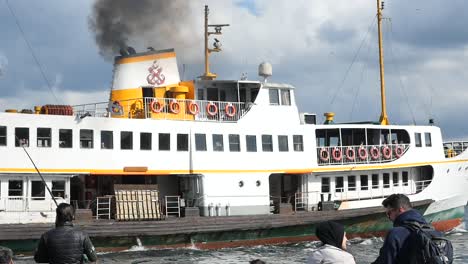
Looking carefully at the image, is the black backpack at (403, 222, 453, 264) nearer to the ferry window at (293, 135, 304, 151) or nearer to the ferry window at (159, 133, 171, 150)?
the ferry window at (159, 133, 171, 150)

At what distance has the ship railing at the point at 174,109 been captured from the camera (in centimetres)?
2273

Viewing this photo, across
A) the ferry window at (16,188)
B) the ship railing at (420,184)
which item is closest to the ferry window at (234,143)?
the ferry window at (16,188)

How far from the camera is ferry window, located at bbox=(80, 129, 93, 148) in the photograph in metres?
21.3

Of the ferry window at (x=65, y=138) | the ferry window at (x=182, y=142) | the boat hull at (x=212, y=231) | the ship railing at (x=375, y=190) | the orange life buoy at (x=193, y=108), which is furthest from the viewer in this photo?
the ship railing at (x=375, y=190)

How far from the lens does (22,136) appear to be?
67.1ft

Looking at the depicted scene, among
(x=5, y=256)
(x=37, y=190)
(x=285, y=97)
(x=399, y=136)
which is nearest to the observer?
(x=5, y=256)

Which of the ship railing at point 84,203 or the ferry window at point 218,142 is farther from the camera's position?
the ferry window at point 218,142

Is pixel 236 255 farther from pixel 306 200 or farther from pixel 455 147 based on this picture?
pixel 455 147

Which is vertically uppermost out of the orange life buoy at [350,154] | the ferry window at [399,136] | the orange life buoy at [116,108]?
the orange life buoy at [116,108]

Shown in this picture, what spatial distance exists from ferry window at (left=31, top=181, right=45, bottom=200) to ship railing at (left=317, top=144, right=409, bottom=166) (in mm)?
10231

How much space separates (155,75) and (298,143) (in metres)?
5.75

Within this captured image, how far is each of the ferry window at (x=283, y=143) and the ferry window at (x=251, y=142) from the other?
40.7 inches

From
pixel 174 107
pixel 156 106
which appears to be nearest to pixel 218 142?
pixel 174 107

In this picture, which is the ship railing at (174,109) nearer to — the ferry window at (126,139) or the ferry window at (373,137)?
the ferry window at (126,139)
